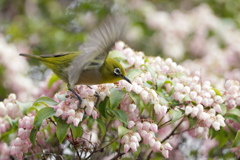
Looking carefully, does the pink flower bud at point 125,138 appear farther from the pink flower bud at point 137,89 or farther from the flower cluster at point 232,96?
the flower cluster at point 232,96

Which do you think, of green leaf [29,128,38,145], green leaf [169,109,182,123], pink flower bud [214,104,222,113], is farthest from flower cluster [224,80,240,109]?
green leaf [29,128,38,145]

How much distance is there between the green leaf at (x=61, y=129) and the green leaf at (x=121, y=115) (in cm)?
27

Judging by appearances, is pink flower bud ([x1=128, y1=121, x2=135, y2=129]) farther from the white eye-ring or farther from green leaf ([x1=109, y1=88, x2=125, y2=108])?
the white eye-ring

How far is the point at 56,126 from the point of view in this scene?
2.36m

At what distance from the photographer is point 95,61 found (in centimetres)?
265

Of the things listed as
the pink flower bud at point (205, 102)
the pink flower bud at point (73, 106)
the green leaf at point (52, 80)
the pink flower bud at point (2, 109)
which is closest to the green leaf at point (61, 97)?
the pink flower bud at point (73, 106)

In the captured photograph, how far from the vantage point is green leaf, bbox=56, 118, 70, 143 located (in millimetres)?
2299

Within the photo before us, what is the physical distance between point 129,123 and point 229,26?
4147 mm

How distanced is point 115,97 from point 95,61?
1.12 ft

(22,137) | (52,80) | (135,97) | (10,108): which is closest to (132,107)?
(135,97)

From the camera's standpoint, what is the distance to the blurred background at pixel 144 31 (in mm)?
5246

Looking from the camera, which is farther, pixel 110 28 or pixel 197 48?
pixel 197 48

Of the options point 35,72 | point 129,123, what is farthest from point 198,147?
point 35,72

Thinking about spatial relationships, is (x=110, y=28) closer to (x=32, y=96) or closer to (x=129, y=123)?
(x=129, y=123)
